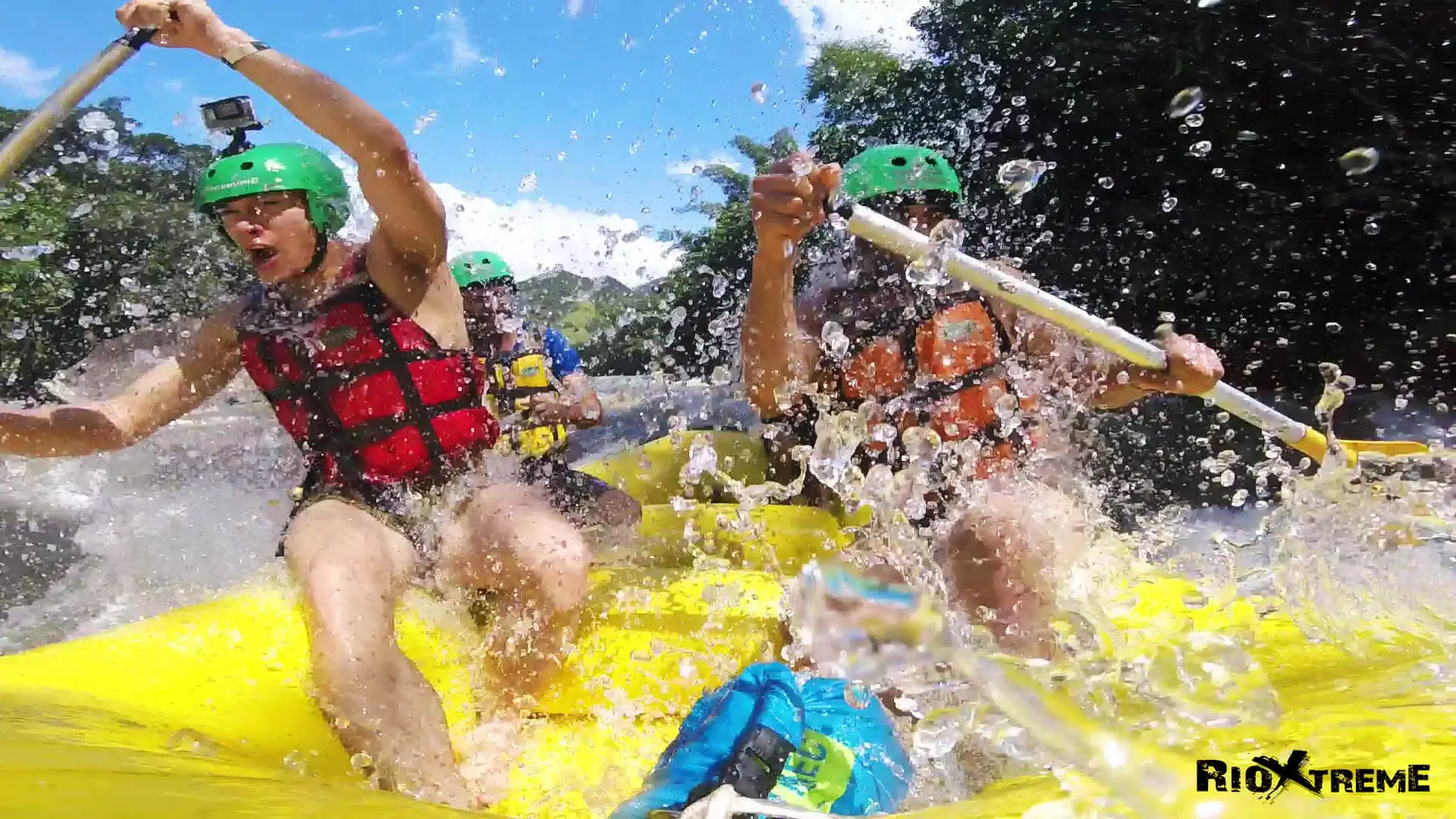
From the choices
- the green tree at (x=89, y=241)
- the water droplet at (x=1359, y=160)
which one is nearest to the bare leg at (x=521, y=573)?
the water droplet at (x=1359, y=160)

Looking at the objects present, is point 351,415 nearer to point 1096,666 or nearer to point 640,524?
Answer: point 640,524

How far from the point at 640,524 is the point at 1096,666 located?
1624mm

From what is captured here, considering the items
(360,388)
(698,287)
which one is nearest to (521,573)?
(360,388)

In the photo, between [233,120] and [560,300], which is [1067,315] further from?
[560,300]

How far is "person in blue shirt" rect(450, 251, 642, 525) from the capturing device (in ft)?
11.9

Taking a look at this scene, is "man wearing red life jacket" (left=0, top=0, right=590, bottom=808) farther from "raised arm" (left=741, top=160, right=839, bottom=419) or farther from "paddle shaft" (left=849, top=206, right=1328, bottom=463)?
"paddle shaft" (left=849, top=206, right=1328, bottom=463)

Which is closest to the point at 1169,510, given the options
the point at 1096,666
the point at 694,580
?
the point at 694,580

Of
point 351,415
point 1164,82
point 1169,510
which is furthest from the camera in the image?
point 1164,82

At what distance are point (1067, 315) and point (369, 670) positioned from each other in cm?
159

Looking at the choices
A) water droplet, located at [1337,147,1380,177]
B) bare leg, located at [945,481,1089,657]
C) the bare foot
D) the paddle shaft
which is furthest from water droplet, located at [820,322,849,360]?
water droplet, located at [1337,147,1380,177]

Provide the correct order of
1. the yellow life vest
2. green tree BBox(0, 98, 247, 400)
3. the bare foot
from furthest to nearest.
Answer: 1. green tree BBox(0, 98, 247, 400)
2. the yellow life vest
3. the bare foot

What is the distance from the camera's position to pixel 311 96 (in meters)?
A: 1.91

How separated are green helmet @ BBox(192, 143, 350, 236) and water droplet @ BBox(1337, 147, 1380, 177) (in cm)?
255

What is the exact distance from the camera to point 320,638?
1691mm
